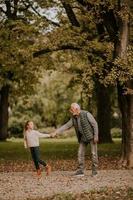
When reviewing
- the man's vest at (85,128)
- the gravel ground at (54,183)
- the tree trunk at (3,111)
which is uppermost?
the man's vest at (85,128)

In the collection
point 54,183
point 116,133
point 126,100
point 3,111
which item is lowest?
point 116,133

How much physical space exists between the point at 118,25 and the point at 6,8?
16493mm

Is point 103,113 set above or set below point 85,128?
below

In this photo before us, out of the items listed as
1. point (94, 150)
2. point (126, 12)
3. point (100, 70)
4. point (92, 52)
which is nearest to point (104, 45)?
point (92, 52)

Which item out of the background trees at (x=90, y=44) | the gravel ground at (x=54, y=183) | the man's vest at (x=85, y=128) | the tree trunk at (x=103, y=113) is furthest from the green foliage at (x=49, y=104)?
the man's vest at (x=85, y=128)

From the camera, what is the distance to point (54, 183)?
1625 centimetres

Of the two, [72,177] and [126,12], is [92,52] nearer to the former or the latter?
[126,12]

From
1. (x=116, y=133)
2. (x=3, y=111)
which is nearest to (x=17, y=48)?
(x=3, y=111)

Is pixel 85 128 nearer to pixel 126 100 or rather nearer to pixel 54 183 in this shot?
pixel 54 183

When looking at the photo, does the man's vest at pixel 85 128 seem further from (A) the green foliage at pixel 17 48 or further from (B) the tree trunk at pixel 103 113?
(B) the tree trunk at pixel 103 113

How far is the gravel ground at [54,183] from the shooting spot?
14445 mm

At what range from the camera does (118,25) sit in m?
22.1

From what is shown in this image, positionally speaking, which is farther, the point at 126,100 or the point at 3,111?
the point at 3,111

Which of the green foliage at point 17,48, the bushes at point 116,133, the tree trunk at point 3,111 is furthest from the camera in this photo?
the bushes at point 116,133
